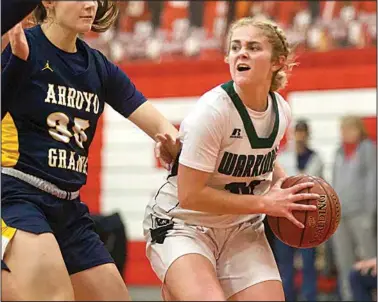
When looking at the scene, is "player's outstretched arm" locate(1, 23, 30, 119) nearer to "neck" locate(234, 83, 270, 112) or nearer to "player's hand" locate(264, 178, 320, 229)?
"neck" locate(234, 83, 270, 112)

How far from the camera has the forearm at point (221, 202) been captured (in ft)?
11.9

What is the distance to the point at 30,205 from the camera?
3.41 metres

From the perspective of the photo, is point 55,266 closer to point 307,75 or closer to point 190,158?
point 190,158

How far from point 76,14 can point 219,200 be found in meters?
1.04

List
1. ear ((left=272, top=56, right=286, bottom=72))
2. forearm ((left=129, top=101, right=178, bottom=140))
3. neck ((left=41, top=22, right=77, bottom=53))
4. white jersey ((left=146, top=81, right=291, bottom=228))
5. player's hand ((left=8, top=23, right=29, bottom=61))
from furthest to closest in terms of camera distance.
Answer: forearm ((left=129, top=101, right=178, bottom=140)) → ear ((left=272, top=56, right=286, bottom=72)) → white jersey ((left=146, top=81, right=291, bottom=228)) → neck ((left=41, top=22, right=77, bottom=53)) → player's hand ((left=8, top=23, right=29, bottom=61))

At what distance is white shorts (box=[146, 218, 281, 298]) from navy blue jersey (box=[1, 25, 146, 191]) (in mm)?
534

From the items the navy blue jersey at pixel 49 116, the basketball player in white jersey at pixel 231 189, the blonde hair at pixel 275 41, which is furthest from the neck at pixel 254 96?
the navy blue jersey at pixel 49 116

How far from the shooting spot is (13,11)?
120 inches

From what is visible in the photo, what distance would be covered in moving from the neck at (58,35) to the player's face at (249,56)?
76 cm

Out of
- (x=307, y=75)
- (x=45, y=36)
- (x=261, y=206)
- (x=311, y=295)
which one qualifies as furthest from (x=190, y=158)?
(x=307, y=75)

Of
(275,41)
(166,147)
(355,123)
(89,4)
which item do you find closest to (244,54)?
(275,41)

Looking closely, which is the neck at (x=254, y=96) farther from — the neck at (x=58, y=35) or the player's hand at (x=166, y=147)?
the neck at (x=58, y=35)

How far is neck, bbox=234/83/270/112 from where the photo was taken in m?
3.81

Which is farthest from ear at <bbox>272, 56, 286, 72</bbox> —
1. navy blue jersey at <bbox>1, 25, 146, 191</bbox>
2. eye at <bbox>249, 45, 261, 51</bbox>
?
navy blue jersey at <bbox>1, 25, 146, 191</bbox>
